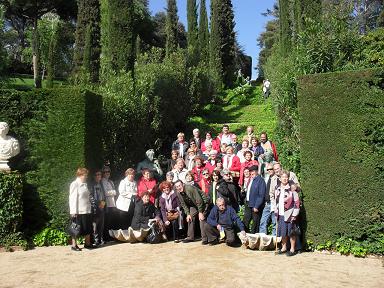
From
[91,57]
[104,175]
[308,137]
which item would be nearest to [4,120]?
[104,175]

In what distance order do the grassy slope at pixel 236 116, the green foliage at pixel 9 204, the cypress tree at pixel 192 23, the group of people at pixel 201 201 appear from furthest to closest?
the cypress tree at pixel 192 23
the grassy slope at pixel 236 116
the green foliage at pixel 9 204
the group of people at pixel 201 201

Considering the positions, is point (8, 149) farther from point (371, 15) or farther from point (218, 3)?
point (371, 15)

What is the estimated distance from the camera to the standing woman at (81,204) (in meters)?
8.51

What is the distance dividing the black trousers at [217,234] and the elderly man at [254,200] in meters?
Result: 0.50

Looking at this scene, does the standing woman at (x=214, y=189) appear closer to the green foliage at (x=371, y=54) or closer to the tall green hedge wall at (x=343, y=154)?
the tall green hedge wall at (x=343, y=154)

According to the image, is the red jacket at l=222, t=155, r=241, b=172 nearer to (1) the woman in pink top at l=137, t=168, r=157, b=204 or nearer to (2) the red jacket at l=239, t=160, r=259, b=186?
(2) the red jacket at l=239, t=160, r=259, b=186

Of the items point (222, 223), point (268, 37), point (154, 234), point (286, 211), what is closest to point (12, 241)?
point (154, 234)

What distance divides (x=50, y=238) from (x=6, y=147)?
2.17 meters

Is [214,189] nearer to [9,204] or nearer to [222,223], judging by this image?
[222,223]

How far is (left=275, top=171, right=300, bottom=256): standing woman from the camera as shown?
7.77m

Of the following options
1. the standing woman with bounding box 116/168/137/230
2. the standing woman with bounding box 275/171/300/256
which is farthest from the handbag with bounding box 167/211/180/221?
the standing woman with bounding box 275/171/300/256

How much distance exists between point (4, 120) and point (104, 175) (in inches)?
101

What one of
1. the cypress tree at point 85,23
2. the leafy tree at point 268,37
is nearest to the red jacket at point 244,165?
the cypress tree at point 85,23

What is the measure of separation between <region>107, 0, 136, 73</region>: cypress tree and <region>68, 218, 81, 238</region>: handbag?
7.63 metres
